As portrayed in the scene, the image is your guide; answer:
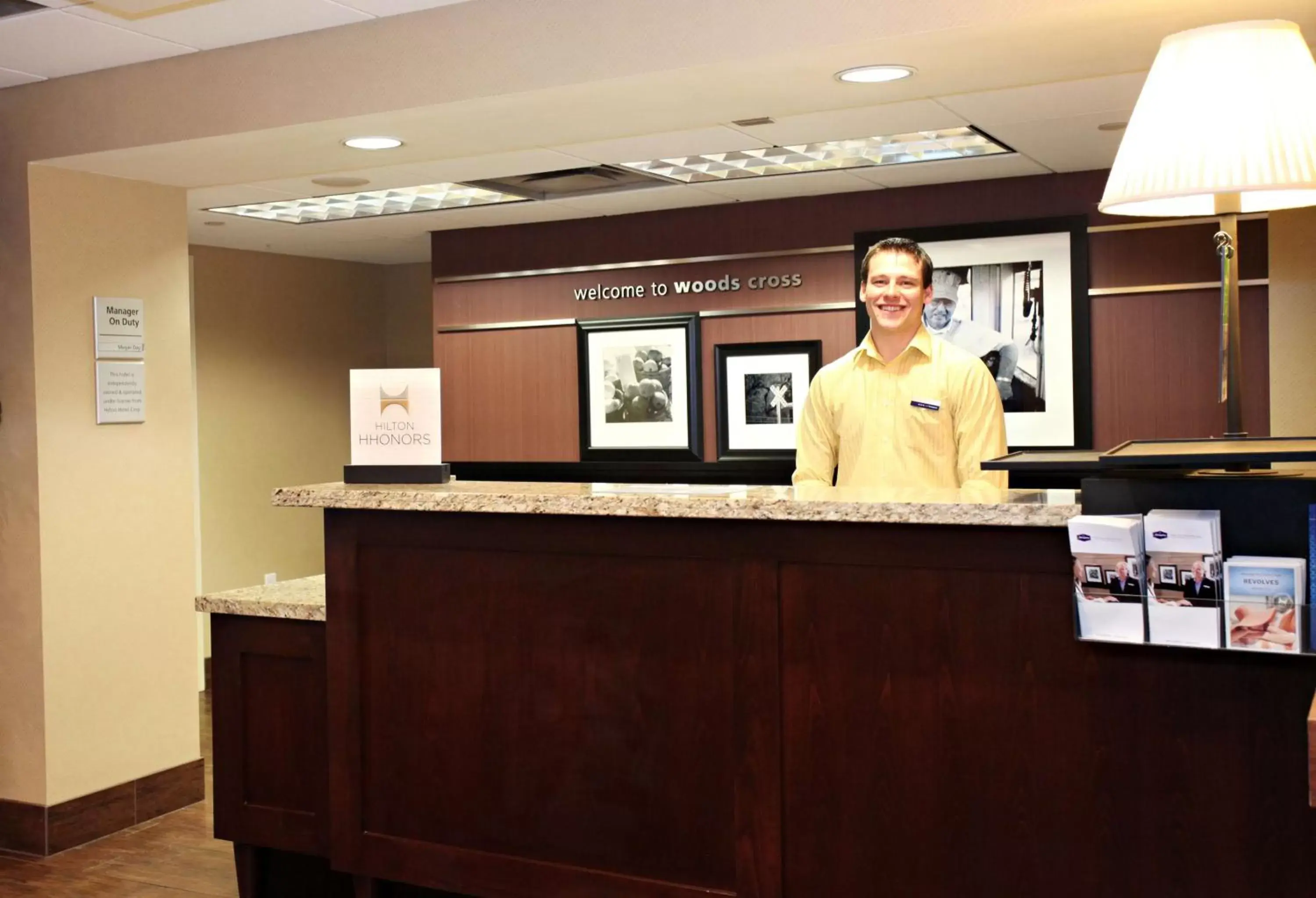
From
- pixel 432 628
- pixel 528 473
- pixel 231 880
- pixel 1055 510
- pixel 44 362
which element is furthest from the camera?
pixel 528 473

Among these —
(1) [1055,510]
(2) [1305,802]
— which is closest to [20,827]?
(1) [1055,510]

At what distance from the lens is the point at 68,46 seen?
164 inches

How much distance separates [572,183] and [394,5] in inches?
95.8

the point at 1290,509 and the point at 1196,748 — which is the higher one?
the point at 1290,509

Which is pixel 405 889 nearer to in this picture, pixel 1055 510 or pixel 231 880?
pixel 231 880

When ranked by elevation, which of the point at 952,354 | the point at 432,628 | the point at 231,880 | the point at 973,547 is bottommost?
the point at 231,880

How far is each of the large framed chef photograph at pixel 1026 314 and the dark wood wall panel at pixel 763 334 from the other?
0.47 m

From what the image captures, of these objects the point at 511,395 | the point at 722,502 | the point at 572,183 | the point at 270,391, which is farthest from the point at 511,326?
the point at 722,502

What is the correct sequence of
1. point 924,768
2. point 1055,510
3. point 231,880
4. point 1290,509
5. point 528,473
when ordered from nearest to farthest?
point 1290,509
point 1055,510
point 924,768
point 231,880
point 528,473

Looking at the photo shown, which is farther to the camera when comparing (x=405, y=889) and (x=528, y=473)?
(x=528, y=473)

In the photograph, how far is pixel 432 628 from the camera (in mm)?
3248

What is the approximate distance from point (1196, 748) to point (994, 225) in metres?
4.05

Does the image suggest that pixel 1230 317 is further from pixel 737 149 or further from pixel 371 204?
pixel 371 204

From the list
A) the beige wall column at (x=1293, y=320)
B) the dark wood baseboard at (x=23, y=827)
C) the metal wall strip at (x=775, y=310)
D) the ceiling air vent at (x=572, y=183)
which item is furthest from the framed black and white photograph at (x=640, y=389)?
the dark wood baseboard at (x=23, y=827)
